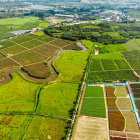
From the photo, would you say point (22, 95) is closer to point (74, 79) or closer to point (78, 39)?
point (74, 79)

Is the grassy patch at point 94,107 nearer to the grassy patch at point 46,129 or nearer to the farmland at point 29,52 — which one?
the grassy patch at point 46,129

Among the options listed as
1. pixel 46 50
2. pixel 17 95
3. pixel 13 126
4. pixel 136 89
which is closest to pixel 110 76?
pixel 136 89

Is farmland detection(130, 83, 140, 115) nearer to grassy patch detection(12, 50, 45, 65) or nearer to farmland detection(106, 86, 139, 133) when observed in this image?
farmland detection(106, 86, 139, 133)

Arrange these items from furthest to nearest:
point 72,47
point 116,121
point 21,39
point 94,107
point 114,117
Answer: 1. point 21,39
2. point 72,47
3. point 94,107
4. point 114,117
5. point 116,121

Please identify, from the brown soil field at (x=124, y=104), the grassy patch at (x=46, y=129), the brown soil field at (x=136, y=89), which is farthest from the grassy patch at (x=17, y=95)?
the brown soil field at (x=136, y=89)

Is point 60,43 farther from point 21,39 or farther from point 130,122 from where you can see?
point 130,122

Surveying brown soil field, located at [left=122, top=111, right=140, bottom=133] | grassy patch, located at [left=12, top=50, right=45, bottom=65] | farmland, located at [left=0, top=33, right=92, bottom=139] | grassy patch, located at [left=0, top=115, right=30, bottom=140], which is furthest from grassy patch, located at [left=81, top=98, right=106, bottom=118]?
grassy patch, located at [left=12, top=50, right=45, bottom=65]
